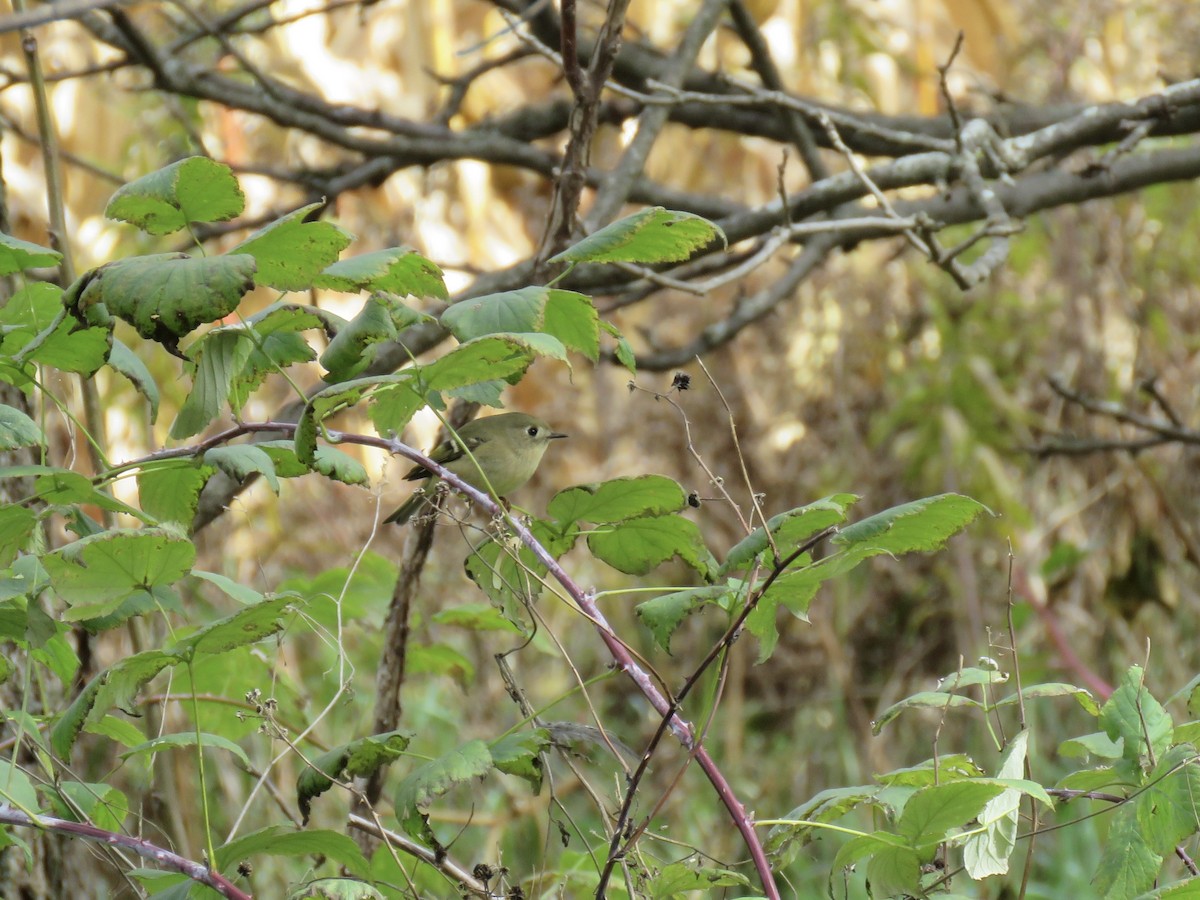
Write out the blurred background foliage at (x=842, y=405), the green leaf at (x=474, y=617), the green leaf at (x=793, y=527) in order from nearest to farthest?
the green leaf at (x=793, y=527), the green leaf at (x=474, y=617), the blurred background foliage at (x=842, y=405)

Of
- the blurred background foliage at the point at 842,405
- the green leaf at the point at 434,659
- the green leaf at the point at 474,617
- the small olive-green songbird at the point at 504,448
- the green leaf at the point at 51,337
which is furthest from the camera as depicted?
the blurred background foliage at the point at 842,405

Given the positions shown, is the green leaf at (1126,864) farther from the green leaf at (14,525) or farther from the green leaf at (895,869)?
the green leaf at (14,525)

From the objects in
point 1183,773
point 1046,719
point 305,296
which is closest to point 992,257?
point 1183,773

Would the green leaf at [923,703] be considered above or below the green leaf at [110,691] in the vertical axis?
below

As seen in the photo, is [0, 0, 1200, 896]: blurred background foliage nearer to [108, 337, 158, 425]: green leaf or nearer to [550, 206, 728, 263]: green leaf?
[108, 337, 158, 425]: green leaf

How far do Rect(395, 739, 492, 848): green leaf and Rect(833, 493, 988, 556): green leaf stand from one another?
379 mm

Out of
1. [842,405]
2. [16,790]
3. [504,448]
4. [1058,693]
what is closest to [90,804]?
[16,790]

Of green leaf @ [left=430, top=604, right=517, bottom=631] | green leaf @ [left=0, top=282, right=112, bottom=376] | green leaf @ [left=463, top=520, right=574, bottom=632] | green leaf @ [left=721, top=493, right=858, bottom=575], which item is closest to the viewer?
green leaf @ [left=721, top=493, right=858, bottom=575]

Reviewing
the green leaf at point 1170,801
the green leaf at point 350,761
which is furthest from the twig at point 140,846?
the green leaf at point 1170,801

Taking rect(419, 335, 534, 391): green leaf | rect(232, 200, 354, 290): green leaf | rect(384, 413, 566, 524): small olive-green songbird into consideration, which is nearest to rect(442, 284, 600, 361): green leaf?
rect(419, 335, 534, 391): green leaf

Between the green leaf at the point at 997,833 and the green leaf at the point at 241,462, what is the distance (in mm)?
685

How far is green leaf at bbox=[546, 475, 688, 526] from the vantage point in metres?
1.29

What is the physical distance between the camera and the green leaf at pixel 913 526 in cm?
116

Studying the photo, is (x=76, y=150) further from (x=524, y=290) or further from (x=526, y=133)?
(x=524, y=290)
